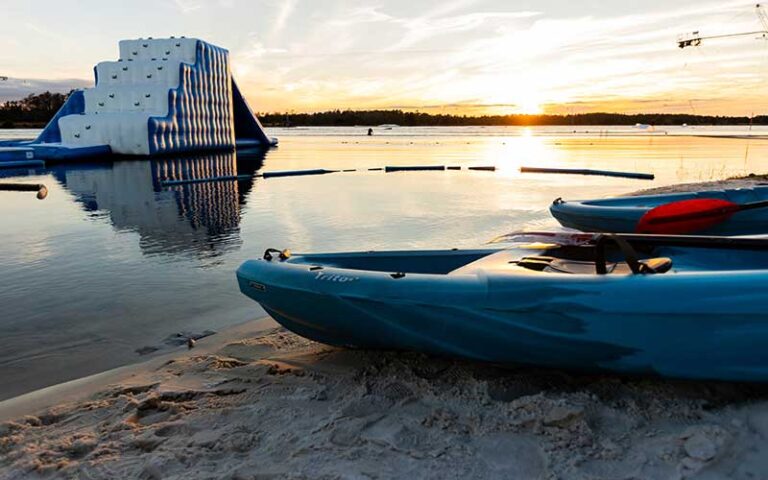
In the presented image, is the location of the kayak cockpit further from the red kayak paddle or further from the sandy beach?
the red kayak paddle

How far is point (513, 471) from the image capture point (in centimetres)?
208

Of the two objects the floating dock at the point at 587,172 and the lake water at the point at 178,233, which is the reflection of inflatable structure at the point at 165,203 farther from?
the floating dock at the point at 587,172

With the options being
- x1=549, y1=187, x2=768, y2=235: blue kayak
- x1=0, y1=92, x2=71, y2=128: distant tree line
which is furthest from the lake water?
x1=0, y1=92, x2=71, y2=128: distant tree line

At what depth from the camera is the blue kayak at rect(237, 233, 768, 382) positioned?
2336 millimetres

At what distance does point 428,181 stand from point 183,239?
8.16 m

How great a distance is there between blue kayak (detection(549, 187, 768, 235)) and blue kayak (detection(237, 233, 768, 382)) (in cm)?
249

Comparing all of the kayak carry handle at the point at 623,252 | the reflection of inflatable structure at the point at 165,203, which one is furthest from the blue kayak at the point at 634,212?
the reflection of inflatable structure at the point at 165,203

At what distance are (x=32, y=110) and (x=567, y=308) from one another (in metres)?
99.2

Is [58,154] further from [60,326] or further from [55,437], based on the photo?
Result: [55,437]

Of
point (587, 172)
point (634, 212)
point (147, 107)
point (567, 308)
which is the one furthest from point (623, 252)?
point (147, 107)

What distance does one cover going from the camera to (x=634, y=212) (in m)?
5.90

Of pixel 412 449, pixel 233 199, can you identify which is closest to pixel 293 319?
pixel 412 449

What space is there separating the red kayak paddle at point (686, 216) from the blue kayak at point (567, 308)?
1.48m

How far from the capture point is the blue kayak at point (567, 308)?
2.34 m
